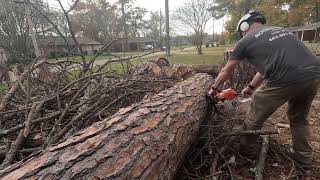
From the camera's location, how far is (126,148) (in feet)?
6.50

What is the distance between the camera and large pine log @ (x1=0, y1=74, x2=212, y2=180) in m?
1.67

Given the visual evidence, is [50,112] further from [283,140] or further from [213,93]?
[283,140]

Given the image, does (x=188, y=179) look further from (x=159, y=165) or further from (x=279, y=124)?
(x=279, y=124)

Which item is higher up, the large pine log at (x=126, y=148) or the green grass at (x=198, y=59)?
the large pine log at (x=126, y=148)

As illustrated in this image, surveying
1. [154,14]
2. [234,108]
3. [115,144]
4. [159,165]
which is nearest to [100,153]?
[115,144]

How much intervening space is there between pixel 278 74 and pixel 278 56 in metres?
0.18

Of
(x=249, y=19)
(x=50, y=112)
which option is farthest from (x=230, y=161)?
(x=50, y=112)

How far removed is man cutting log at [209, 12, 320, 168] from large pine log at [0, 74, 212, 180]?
0.68 meters

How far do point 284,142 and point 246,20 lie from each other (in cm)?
164

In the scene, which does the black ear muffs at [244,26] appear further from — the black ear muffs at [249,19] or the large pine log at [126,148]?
the large pine log at [126,148]

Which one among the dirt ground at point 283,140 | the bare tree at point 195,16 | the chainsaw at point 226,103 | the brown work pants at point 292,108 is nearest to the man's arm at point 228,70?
the chainsaw at point 226,103

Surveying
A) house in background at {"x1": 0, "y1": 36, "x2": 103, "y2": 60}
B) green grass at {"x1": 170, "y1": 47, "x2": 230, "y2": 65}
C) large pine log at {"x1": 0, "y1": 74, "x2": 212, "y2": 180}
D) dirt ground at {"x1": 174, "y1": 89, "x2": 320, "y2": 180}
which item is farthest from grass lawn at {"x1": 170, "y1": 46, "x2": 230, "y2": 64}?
large pine log at {"x1": 0, "y1": 74, "x2": 212, "y2": 180}

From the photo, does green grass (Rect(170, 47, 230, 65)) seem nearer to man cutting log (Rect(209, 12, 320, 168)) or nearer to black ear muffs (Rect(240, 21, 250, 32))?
black ear muffs (Rect(240, 21, 250, 32))

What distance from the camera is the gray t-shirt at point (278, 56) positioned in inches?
111
